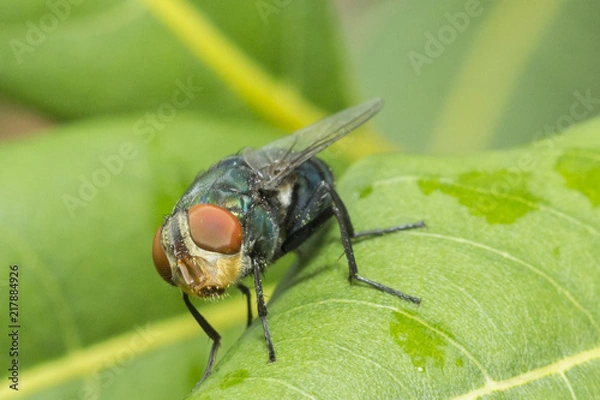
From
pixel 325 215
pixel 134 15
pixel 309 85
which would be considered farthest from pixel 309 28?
pixel 325 215

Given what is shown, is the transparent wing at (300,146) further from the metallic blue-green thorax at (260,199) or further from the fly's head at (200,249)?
the fly's head at (200,249)

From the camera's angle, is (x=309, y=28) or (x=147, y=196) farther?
(x=309, y=28)

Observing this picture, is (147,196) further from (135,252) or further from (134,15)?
(134,15)

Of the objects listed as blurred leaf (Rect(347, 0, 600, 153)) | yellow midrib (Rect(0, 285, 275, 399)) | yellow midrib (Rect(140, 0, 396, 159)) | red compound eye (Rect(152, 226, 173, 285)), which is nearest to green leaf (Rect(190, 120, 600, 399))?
red compound eye (Rect(152, 226, 173, 285))

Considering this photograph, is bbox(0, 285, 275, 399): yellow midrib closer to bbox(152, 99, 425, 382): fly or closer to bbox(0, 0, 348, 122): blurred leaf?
bbox(152, 99, 425, 382): fly

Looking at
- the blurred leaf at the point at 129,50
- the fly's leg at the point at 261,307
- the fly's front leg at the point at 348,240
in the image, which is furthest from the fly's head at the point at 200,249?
the blurred leaf at the point at 129,50

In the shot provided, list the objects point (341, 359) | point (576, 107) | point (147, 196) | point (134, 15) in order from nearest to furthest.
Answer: point (341, 359) → point (147, 196) → point (134, 15) → point (576, 107)
